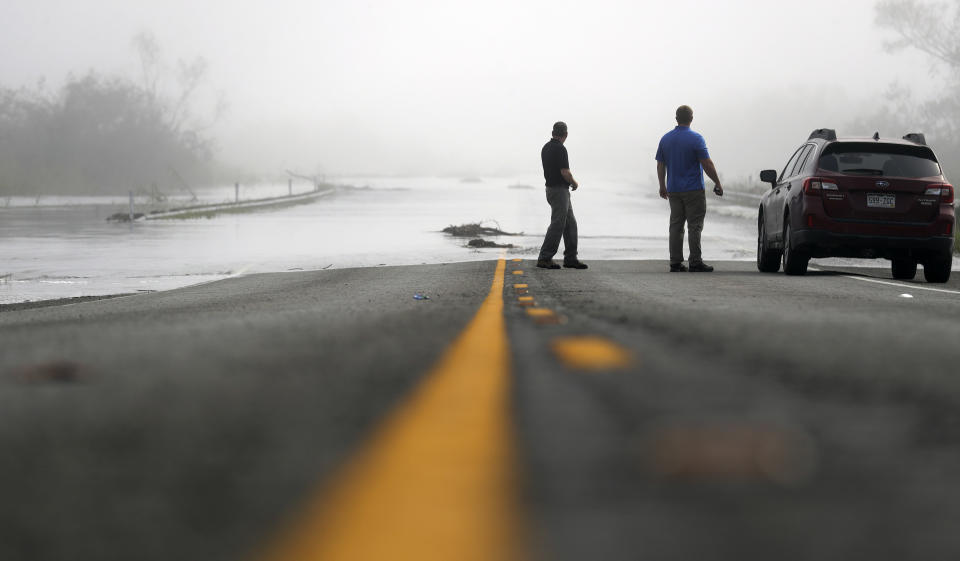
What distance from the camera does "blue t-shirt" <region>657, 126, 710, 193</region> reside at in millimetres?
14273

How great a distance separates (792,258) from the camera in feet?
43.4

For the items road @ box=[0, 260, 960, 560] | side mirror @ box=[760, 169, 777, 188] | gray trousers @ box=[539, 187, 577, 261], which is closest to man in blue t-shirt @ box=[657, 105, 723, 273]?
side mirror @ box=[760, 169, 777, 188]

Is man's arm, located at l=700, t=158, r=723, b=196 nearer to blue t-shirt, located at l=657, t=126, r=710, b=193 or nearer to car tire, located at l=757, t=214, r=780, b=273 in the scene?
blue t-shirt, located at l=657, t=126, r=710, b=193

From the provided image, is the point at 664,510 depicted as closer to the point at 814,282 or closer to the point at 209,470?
the point at 209,470

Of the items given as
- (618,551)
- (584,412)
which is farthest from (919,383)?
(618,551)

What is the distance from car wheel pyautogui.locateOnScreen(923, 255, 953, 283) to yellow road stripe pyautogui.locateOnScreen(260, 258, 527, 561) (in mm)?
11654

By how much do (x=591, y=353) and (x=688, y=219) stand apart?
1092cm

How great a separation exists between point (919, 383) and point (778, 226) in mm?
11730

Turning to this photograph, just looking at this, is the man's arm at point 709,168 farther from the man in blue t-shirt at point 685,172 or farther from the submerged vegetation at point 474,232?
the submerged vegetation at point 474,232

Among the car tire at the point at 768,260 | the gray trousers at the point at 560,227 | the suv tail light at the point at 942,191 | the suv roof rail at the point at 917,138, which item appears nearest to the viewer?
the suv tail light at the point at 942,191

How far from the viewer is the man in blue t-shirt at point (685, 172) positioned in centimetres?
1426

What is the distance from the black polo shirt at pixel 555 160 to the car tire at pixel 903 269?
449cm

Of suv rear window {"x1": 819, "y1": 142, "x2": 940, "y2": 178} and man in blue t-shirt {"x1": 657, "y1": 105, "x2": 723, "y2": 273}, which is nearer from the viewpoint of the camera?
suv rear window {"x1": 819, "y1": 142, "x2": 940, "y2": 178}

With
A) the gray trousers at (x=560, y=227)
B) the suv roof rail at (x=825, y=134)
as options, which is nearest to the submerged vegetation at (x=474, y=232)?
the gray trousers at (x=560, y=227)
